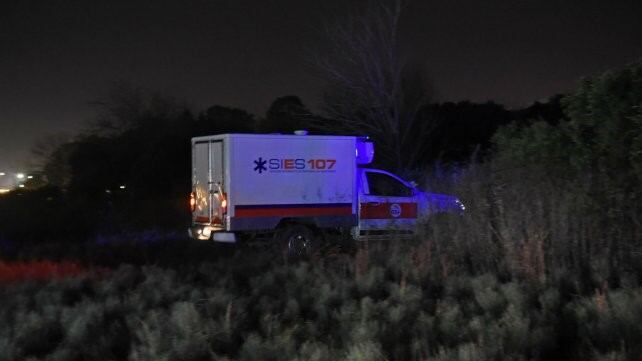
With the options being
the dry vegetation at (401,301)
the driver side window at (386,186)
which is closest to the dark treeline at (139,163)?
the driver side window at (386,186)

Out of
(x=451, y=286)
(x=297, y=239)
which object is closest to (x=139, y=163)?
(x=297, y=239)

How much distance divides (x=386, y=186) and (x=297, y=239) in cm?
216

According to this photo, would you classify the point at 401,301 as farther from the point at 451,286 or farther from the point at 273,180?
the point at 273,180

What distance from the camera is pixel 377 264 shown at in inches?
361

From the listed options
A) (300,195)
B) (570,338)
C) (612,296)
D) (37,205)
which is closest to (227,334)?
(570,338)

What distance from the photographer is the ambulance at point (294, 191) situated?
12023 mm

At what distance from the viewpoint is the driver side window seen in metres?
13.5

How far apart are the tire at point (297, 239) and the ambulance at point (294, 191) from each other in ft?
0.06

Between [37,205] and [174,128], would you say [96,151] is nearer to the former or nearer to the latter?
[174,128]

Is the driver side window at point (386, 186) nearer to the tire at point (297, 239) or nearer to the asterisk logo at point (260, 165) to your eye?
the tire at point (297, 239)

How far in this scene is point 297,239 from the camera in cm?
1261

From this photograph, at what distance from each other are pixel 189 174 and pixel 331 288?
15.8 m

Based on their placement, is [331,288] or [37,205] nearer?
[331,288]

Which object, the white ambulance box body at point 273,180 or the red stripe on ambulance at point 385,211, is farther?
the red stripe on ambulance at point 385,211
